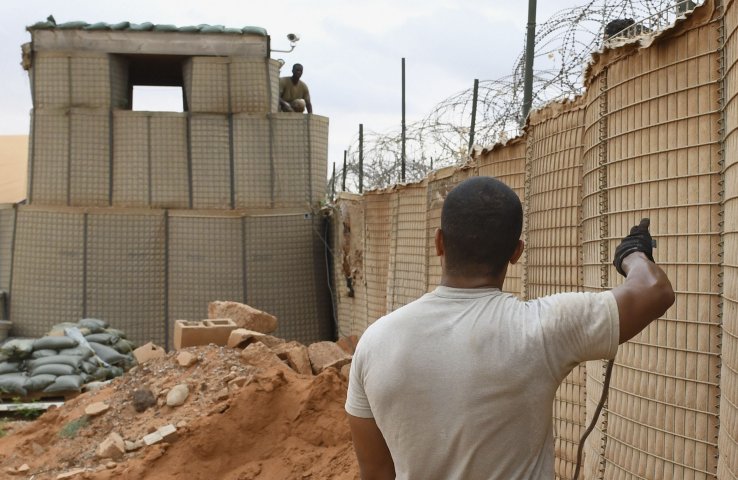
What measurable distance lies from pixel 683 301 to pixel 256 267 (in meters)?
10.3

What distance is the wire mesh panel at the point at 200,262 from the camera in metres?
12.9

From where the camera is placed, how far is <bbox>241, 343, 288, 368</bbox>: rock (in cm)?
770

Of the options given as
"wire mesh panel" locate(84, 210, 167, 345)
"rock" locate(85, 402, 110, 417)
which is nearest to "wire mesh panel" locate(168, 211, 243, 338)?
"wire mesh panel" locate(84, 210, 167, 345)

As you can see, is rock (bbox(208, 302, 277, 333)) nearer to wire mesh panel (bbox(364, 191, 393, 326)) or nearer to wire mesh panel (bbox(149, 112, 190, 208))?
wire mesh panel (bbox(364, 191, 393, 326))

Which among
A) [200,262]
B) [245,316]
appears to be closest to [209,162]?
[200,262]

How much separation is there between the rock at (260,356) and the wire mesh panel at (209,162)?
5.40 meters

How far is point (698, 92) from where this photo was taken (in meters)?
3.03

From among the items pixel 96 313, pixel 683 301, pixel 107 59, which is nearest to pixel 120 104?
pixel 107 59

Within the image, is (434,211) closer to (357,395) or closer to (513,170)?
(513,170)

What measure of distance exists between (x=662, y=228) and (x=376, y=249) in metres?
6.40

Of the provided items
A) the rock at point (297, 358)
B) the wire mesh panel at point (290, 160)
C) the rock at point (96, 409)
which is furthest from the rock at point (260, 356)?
the wire mesh panel at point (290, 160)

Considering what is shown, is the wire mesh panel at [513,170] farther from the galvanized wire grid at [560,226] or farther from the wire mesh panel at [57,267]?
the wire mesh panel at [57,267]

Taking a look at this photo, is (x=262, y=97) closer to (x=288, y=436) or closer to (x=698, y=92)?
(x=288, y=436)

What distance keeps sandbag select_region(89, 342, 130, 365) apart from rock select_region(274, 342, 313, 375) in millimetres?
3475
